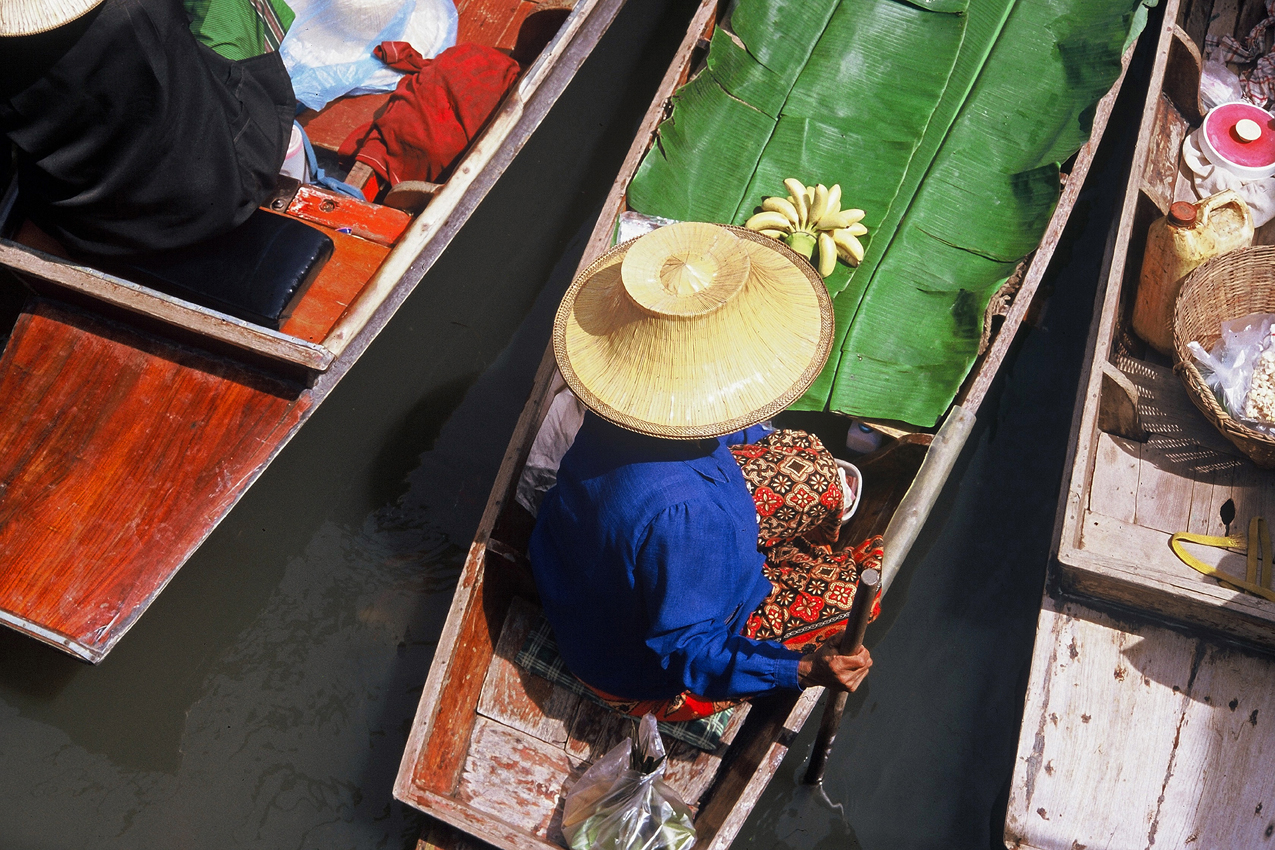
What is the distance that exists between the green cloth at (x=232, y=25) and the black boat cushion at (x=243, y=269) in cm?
120

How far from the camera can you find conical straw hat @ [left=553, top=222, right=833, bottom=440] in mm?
2221

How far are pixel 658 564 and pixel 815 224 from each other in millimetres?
2019

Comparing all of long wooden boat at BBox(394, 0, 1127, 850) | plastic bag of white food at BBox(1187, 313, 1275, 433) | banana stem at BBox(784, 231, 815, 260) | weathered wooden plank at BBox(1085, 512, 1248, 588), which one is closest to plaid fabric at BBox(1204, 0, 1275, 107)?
plastic bag of white food at BBox(1187, 313, 1275, 433)

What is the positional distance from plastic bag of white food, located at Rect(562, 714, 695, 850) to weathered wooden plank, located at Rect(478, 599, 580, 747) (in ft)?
0.93

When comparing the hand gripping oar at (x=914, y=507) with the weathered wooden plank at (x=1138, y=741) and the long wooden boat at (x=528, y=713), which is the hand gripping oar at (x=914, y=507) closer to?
the long wooden boat at (x=528, y=713)

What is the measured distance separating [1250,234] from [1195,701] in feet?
6.12

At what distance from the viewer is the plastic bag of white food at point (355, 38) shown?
4227 millimetres

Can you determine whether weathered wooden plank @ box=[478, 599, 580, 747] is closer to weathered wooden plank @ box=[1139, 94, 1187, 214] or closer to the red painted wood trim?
the red painted wood trim

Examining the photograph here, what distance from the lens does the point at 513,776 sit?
292 centimetres

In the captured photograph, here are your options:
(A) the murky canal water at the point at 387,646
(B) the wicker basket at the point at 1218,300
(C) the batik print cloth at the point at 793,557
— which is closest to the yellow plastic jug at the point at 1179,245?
(B) the wicker basket at the point at 1218,300

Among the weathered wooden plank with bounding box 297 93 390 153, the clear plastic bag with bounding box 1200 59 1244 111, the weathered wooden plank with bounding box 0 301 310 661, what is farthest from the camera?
the clear plastic bag with bounding box 1200 59 1244 111

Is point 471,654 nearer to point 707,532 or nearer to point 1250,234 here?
point 707,532

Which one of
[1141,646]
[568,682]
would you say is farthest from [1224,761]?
[568,682]

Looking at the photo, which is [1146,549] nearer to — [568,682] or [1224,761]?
[1224,761]
